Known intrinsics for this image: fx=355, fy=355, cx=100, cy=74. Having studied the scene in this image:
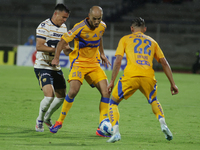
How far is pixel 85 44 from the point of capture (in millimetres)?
5660

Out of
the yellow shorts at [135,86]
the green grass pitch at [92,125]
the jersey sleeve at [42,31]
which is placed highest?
the jersey sleeve at [42,31]

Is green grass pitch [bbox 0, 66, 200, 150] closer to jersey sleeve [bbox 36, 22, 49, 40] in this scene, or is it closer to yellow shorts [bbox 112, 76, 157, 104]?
yellow shorts [bbox 112, 76, 157, 104]

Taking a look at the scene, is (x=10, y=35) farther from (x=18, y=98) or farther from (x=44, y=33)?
(x=44, y=33)

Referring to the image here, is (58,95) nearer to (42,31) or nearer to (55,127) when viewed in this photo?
(55,127)

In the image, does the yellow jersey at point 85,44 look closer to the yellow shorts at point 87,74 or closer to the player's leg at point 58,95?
the yellow shorts at point 87,74

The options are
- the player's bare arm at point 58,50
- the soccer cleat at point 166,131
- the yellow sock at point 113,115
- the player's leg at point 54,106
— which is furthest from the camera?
the player's leg at point 54,106

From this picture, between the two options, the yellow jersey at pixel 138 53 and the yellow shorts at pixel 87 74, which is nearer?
the yellow jersey at pixel 138 53

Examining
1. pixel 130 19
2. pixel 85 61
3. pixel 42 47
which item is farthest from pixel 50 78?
pixel 130 19

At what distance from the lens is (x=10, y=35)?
84.9ft

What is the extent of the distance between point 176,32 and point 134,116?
18.9 m

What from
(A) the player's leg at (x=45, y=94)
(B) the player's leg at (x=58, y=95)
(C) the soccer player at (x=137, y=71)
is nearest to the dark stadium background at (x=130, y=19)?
(B) the player's leg at (x=58, y=95)

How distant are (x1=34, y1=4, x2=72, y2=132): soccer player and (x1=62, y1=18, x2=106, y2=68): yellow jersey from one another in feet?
0.82

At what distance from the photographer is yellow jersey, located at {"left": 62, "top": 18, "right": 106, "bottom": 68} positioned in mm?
5555

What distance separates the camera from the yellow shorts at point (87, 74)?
563 centimetres
